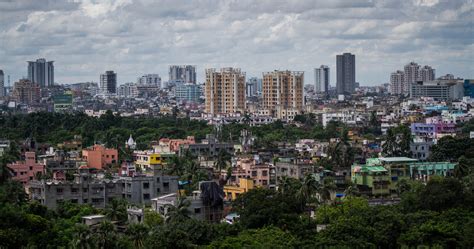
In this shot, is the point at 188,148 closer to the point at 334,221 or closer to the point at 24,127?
the point at 24,127

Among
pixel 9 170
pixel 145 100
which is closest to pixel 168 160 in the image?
pixel 9 170

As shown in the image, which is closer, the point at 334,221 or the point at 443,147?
the point at 334,221

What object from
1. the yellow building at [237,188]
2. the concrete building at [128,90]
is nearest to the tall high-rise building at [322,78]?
the concrete building at [128,90]

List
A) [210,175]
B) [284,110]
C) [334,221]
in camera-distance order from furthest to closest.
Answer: [284,110] < [210,175] < [334,221]

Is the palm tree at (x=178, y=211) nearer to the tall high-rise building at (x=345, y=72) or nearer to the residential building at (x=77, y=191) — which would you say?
the residential building at (x=77, y=191)

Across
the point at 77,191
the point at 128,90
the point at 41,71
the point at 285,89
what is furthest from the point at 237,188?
the point at 41,71

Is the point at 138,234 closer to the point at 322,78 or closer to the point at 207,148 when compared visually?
the point at 207,148
